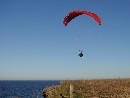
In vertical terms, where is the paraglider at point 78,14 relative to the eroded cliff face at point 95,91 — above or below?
above

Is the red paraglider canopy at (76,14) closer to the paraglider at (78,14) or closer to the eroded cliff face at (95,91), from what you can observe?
the paraglider at (78,14)

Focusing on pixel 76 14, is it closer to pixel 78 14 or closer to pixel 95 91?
pixel 78 14

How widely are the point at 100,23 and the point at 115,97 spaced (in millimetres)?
5222

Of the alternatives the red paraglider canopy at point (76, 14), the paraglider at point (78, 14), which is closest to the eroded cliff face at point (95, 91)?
the paraglider at point (78, 14)

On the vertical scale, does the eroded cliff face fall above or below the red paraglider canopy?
below

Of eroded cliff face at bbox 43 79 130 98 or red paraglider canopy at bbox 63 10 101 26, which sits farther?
eroded cliff face at bbox 43 79 130 98

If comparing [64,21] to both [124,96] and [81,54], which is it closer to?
[81,54]

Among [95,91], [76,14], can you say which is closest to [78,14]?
[76,14]

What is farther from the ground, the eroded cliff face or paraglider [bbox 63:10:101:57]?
paraglider [bbox 63:10:101:57]

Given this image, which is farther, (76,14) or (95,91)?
(95,91)

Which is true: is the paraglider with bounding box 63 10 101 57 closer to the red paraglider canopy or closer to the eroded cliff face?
the red paraglider canopy

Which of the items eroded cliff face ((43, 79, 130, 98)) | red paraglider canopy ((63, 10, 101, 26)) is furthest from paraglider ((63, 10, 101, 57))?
eroded cliff face ((43, 79, 130, 98))

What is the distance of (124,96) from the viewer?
744 inches

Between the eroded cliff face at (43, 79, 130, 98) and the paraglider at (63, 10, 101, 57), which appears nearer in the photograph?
the paraglider at (63, 10, 101, 57)
